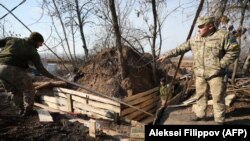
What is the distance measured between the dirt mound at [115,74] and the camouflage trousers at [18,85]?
192 inches

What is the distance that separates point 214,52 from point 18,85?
13.0 ft

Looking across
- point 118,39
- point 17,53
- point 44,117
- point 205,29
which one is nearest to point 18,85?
point 17,53

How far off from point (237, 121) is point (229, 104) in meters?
1.16

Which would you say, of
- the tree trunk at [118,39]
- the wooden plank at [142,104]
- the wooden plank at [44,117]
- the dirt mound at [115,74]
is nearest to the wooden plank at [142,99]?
the wooden plank at [142,104]

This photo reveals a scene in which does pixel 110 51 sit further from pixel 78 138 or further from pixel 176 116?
pixel 78 138

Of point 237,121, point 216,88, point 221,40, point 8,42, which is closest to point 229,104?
point 237,121

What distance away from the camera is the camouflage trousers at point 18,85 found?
6.55 m

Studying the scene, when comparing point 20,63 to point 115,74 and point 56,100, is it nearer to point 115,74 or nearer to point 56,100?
point 56,100

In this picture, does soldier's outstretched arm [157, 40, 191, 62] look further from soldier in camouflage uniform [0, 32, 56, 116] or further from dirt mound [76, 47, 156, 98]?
dirt mound [76, 47, 156, 98]

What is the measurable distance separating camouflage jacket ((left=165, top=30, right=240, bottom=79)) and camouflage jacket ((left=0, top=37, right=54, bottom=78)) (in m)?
3.15

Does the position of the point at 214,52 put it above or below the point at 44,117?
above

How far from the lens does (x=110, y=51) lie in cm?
1320

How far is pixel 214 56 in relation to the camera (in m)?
5.42

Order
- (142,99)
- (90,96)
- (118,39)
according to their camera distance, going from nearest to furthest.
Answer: (90,96)
(142,99)
(118,39)
